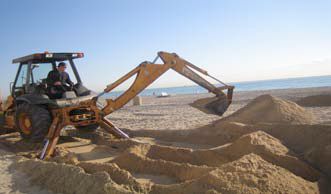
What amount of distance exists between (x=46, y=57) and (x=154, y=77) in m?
2.67

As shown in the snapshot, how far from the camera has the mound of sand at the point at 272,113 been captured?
313 inches

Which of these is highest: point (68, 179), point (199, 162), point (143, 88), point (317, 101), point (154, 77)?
point (154, 77)

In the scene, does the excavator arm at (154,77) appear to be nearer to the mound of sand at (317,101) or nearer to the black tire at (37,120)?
the black tire at (37,120)

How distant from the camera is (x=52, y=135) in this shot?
21.0 feet

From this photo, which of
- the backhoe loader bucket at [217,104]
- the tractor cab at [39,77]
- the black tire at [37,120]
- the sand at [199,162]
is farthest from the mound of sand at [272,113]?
the black tire at [37,120]

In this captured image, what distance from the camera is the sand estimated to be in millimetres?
3633

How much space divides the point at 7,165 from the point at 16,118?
170cm

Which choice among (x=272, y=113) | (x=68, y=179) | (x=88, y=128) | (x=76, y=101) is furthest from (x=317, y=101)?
(x=68, y=179)

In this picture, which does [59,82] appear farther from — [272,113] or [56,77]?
[272,113]

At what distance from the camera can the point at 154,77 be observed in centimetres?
679

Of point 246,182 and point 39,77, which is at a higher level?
point 39,77

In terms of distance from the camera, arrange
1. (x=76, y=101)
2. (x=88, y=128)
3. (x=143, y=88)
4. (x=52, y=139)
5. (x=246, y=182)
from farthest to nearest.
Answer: (x=88, y=128), (x=76, y=101), (x=143, y=88), (x=52, y=139), (x=246, y=182)

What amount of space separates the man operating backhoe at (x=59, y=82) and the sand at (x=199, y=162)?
1259 mm

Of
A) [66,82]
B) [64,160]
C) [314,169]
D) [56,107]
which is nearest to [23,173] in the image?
[64,160]
